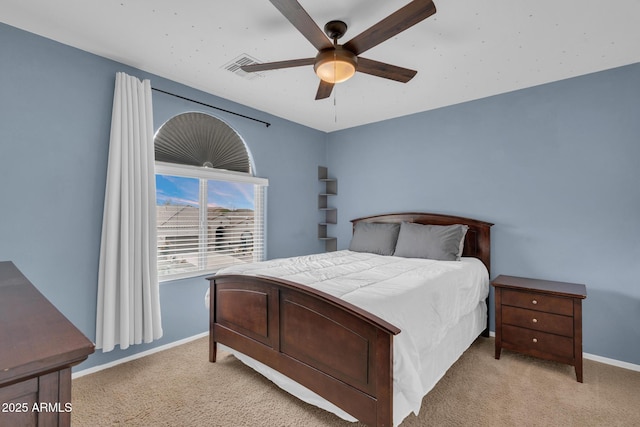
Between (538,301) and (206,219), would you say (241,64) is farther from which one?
(538,301)

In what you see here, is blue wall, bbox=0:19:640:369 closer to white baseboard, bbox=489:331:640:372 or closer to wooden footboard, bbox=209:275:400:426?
white baseboard, bbox=489:331:640:372

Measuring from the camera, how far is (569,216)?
2.78 metres

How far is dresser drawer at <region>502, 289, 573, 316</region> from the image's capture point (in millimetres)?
2361

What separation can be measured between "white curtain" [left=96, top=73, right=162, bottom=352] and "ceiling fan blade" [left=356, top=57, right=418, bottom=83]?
6.30ft

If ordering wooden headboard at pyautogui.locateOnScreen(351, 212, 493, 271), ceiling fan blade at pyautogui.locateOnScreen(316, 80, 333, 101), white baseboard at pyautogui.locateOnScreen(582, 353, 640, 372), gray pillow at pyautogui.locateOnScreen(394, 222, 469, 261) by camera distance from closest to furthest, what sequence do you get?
ceiling fan blade at pyautogui.locateOnScreen(316, 80, 333, 101) < white baseboard at pyautogui.locateOnScreen(582, 353, 640, 372) < gray pillow at pyautogui.locateOnScreen(394, 222, 469, 261) < wooden headboard at pyautogui.locateOnScreen(351, 212, 493, 271)

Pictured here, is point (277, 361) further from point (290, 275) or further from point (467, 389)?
point (467, 389)

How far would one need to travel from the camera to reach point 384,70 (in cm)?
201

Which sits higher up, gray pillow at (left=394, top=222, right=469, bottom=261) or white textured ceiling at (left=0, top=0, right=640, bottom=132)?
white textured ceiling at (left=0, top=0, right=640, bottom=132)

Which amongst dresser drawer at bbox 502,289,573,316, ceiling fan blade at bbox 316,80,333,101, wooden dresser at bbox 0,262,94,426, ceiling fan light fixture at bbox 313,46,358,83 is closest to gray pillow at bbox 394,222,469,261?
dresser drawer at bbox 502,289,573,316

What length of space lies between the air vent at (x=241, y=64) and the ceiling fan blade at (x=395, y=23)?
3.51 ft

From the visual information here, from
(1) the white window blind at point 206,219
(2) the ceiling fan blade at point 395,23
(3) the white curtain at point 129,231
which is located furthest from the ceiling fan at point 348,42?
(1) the white window blind at point 206,219

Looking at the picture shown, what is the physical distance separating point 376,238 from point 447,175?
1121 mm

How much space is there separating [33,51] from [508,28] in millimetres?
3416

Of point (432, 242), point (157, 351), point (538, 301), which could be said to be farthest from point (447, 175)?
point (157, 351)
